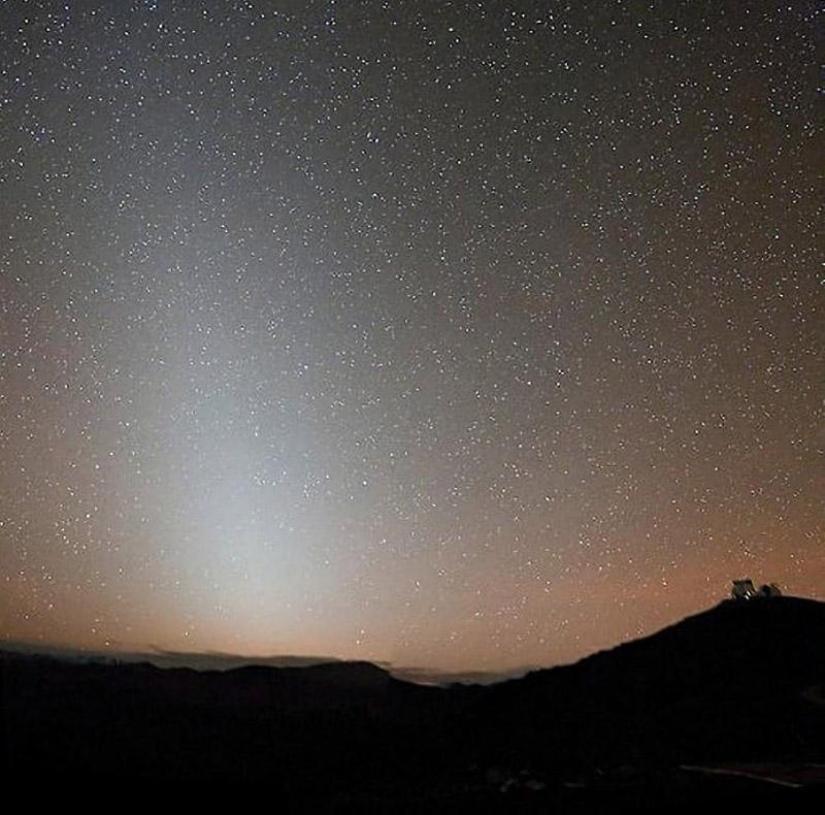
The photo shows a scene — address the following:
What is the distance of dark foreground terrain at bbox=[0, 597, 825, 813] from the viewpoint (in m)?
14.8

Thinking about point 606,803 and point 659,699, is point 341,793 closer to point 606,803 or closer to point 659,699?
point 606,803

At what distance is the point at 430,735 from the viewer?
32188 mm

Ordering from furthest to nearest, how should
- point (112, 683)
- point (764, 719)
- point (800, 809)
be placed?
point (764, 719)
point (112, 683)
point (800, 809)

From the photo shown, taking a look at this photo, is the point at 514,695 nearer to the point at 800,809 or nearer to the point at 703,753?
the point at 703,753

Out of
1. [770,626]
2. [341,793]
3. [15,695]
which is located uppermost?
[770,626]

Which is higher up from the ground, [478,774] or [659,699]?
[659,699]

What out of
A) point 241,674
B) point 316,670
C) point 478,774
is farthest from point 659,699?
point 478,774

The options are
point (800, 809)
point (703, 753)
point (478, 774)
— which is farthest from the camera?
point (703, 753)

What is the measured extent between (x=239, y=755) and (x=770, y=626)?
155 feet

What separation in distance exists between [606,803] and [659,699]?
36108 mm

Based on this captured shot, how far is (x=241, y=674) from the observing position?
32812 mm

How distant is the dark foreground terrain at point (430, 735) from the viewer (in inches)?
582

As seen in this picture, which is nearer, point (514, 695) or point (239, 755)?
point (239, 755)

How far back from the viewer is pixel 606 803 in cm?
1536
